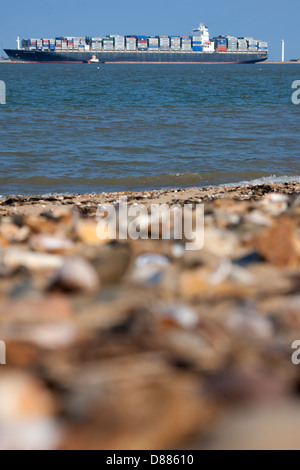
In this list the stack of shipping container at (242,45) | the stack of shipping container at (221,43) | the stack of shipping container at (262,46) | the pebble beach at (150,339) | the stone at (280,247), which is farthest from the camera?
the stack of shipping container at (262,46)

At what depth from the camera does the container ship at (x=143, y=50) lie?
9012 centimetres

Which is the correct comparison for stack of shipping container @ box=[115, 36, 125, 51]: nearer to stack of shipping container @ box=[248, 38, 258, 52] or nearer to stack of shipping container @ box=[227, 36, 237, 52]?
stack of shipping container @ box=[227, 36, 237, 52]

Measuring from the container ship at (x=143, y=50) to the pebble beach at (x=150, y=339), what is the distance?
A: 3576 inches

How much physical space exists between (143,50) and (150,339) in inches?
3922

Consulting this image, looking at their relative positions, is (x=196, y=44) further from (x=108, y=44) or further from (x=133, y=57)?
(x=108, y=44)

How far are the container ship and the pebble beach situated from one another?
298ft

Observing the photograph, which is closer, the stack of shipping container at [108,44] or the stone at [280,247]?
the stone at [280,247]

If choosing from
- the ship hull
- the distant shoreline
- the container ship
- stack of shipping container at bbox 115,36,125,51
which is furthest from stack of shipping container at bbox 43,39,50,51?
the distant shoreline

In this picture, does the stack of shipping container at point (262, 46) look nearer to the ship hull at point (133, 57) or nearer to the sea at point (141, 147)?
the ship hull at point (133, 57)

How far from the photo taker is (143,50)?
94875mm

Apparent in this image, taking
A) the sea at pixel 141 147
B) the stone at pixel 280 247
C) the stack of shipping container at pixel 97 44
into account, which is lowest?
the stone at pixel 280 247

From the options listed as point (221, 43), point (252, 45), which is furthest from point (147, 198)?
point (252, 45)

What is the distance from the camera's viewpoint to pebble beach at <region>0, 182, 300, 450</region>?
0.97m

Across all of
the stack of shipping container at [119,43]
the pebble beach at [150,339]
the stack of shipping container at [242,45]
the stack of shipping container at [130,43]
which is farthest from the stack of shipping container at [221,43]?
the pebble beach at [150,339]
